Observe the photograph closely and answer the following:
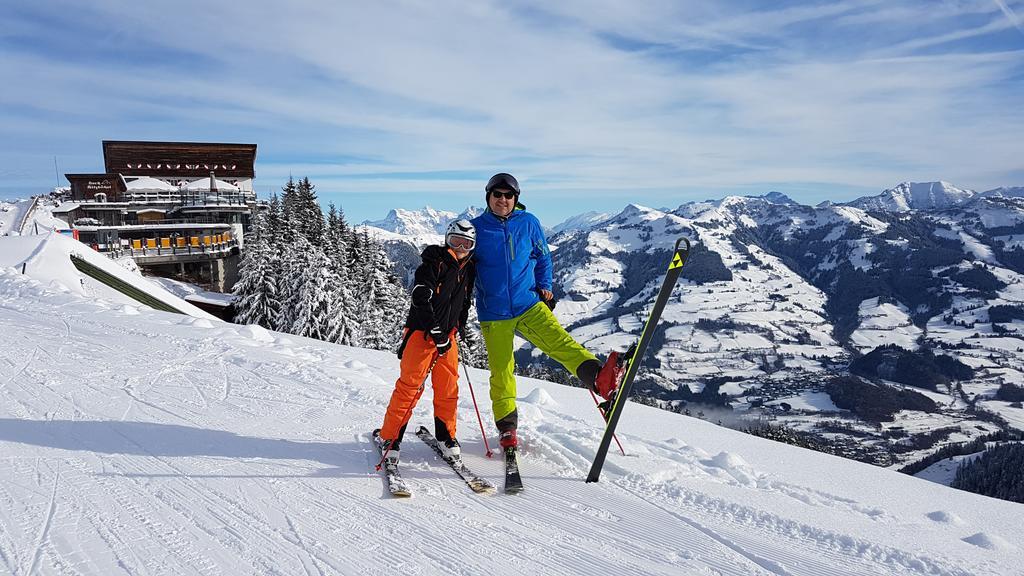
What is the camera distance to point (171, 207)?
49.4 metres

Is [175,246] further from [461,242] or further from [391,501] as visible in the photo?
[391,501]

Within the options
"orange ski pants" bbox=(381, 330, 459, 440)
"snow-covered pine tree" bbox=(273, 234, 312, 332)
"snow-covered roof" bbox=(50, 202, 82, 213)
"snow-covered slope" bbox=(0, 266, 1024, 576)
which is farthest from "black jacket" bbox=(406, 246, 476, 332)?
"snow-covered roof" bbox=(50, 202, 82, 213)

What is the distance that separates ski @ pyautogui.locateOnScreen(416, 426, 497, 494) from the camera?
414cm

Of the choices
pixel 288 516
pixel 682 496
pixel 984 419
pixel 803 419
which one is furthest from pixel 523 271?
pixel 984 419

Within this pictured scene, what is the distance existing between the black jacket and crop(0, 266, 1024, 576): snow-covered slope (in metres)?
1.28

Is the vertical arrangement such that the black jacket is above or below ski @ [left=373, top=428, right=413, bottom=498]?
above

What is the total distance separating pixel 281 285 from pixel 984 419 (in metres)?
200

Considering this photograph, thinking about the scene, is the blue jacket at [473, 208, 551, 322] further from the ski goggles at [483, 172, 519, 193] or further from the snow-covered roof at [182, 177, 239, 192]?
the snow-covered roof at [182, 177, 239, 192]

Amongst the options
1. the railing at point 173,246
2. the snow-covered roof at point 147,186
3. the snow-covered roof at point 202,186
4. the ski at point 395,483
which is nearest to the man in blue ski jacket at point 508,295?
the ski at point 395,483

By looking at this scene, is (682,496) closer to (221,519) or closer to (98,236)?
(221,519)

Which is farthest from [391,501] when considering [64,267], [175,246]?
[175,246]

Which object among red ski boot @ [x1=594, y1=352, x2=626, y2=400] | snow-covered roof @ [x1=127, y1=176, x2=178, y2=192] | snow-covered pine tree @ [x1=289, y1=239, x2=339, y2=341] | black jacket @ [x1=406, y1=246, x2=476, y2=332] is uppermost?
snow-covered roof @ [x1=127, y1=176, x2=178, y2=192]

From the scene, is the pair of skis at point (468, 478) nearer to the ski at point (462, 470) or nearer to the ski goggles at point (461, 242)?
the ski at point (462, 470)

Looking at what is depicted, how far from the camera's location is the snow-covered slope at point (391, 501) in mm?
A: 3195
